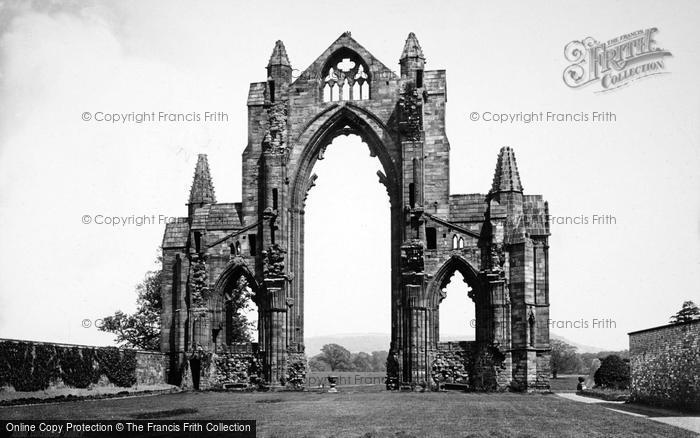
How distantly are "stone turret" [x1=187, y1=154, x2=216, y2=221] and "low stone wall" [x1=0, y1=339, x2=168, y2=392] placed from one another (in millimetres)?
7097

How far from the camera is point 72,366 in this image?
37.1 metres

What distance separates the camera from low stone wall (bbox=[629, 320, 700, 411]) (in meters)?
30.1

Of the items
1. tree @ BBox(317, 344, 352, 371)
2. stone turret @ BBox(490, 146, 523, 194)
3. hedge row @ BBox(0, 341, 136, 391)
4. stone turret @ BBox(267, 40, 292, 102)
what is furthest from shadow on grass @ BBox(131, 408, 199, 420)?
tree @ BBox(317, 344, 352, 371)

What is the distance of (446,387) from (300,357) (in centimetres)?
652

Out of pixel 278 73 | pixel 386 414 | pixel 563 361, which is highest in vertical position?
pixel 278 73

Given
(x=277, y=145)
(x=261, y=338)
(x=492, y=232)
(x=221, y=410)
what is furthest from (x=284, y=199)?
(x=221, y=410)

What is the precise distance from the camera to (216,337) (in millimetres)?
46375

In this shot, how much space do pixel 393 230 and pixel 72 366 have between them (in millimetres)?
15621

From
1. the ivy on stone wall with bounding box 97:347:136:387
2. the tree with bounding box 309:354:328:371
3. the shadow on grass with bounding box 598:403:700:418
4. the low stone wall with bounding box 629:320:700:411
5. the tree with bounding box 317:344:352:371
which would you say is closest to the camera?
the shadow on grass with bounding box 598:403:700:418

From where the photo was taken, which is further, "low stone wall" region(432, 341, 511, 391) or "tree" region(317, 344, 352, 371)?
"tree" region(317, 344, 352, 371)

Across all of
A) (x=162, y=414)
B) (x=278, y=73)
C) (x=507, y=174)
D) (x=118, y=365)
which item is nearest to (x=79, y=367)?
(x=118, y=365)

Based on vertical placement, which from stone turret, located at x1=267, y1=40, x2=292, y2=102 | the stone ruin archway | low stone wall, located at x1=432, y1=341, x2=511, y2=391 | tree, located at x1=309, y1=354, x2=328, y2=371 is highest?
stone turret, located at x1=267, y1=40, x2=292, y2=102

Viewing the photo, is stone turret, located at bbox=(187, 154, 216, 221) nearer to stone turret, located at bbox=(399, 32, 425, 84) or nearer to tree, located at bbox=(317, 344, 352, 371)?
stone turret, located at bbox=(399, 32, 425, 84)

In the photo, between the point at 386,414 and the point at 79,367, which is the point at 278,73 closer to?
the point at 79,367
